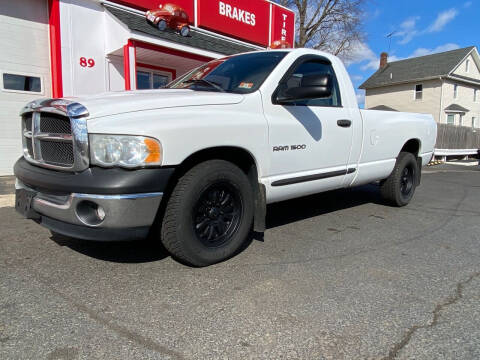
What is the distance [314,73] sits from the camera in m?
4.21

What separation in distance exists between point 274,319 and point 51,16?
28.2 ft

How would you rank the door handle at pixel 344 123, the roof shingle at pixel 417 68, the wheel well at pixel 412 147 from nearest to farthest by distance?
the door handle at pixel 344 123 < the wheel well at pixel 412 147 < the roof shingle at pixel 417 68

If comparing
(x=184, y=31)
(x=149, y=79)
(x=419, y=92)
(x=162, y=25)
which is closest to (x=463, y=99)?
(x=419, y=92)

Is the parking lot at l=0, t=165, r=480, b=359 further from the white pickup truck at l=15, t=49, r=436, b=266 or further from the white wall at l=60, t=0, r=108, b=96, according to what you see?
the white wall at l=60, t=0, r=108, b=96

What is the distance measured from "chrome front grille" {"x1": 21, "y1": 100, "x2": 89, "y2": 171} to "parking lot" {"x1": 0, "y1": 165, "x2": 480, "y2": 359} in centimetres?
89

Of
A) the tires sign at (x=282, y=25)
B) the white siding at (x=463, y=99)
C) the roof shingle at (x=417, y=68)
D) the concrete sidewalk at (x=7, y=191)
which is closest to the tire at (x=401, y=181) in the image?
the concrete sidewalk at (x=7, y=191)

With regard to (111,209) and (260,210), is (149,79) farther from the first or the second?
(111,209)

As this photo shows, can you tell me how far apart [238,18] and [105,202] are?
11.0 metres

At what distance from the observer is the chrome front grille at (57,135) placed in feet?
8.41

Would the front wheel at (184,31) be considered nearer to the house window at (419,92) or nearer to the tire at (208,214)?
the tire at (208,214)

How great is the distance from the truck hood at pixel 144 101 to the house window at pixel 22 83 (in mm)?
6496

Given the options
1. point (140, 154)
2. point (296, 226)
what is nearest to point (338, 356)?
point (140, 154)

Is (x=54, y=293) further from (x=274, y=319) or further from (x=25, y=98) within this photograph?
(x=25, y=98)

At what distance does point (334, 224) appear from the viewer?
4625 millimetres
